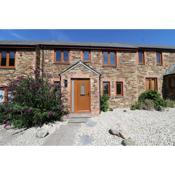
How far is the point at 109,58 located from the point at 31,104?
825 centimetres

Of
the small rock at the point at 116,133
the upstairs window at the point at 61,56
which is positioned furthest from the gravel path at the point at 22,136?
the upstairs window at the point at 61,56

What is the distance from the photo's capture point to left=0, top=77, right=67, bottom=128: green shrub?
7.53 m

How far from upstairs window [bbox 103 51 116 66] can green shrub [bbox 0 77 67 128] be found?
6.71 meters

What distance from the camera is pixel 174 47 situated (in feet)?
48.8

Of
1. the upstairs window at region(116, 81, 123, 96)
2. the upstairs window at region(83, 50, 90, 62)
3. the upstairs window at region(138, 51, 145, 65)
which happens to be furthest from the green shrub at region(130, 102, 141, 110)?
the upstairs window at region(83, 50, 90, 62)

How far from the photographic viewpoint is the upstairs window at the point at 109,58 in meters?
13.4

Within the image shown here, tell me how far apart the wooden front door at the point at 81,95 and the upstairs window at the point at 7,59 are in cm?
638

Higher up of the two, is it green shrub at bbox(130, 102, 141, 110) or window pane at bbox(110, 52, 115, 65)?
window pane at bbox(110, 52, 115, 65)

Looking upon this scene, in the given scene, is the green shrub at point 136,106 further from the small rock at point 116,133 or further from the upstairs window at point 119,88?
the small rock at point 116,133

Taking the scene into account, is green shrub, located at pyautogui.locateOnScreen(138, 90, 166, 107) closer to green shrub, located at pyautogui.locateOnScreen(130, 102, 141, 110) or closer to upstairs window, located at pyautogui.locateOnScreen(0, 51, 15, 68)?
green shrub, located at pyautogui.locateOnScreen(130, 102, 141, 110)
